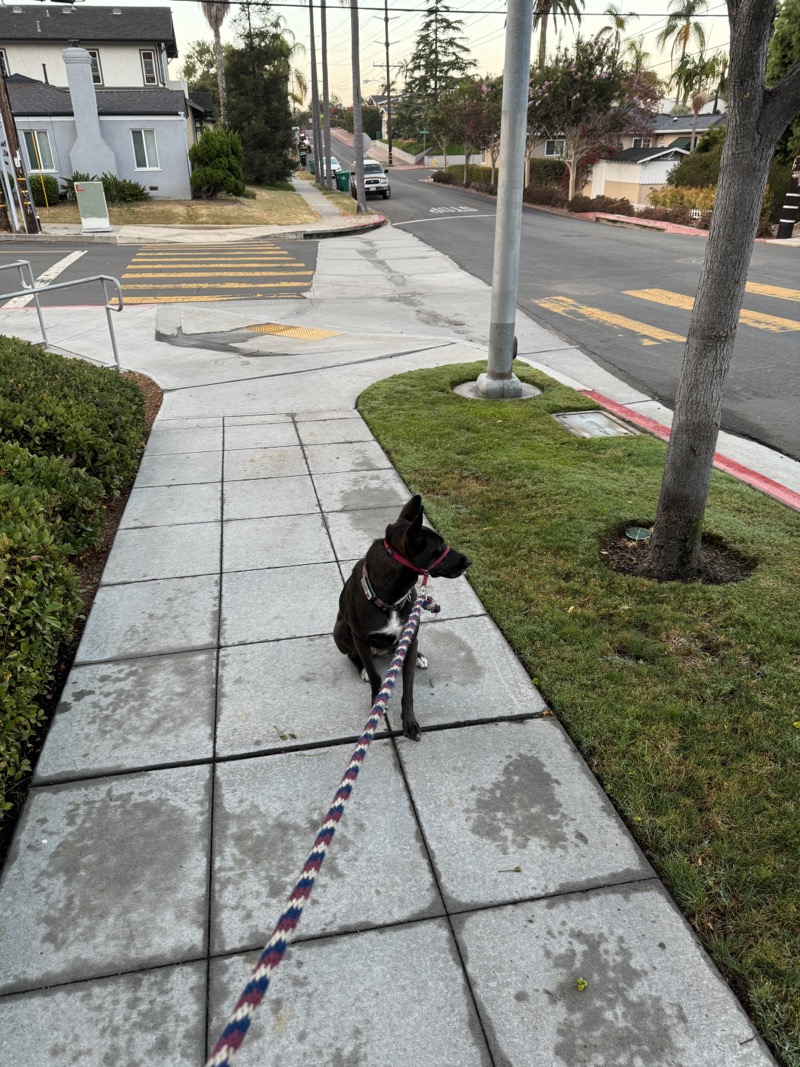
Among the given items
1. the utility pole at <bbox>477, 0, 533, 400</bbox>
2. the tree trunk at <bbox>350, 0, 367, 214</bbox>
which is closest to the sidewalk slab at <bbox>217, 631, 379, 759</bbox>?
the utility pole at <bbox>477, 0, 533, 400</bbox>

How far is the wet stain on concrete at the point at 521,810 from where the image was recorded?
3145 mm

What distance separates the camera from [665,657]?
4227 millimetres

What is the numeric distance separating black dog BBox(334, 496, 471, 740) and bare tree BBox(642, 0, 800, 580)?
231cm

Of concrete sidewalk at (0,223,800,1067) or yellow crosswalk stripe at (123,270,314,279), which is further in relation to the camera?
yellow crosswalk stripe at (123,270,314,279)

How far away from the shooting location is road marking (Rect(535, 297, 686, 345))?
12.6 m

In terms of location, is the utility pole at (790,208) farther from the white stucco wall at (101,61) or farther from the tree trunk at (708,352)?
the white stucco wall at (101,61)

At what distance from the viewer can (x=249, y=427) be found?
831 centimetres

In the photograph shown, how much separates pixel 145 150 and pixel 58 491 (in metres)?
32.7

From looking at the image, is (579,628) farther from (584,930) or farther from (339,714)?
(584,930)

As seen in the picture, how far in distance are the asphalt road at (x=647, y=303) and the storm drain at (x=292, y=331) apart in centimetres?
423

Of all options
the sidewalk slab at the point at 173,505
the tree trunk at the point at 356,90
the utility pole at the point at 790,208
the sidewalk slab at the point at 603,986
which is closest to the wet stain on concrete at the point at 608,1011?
the sidewalk slab at the point at 603,986

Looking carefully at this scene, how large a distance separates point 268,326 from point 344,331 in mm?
1435

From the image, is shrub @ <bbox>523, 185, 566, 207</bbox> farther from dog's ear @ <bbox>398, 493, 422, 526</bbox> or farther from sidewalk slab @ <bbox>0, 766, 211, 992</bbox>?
sidewalk slab @ <bbox>0, 766, 211, 992</bbox>

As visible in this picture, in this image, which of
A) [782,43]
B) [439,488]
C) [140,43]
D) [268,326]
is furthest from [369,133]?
[439,488]
